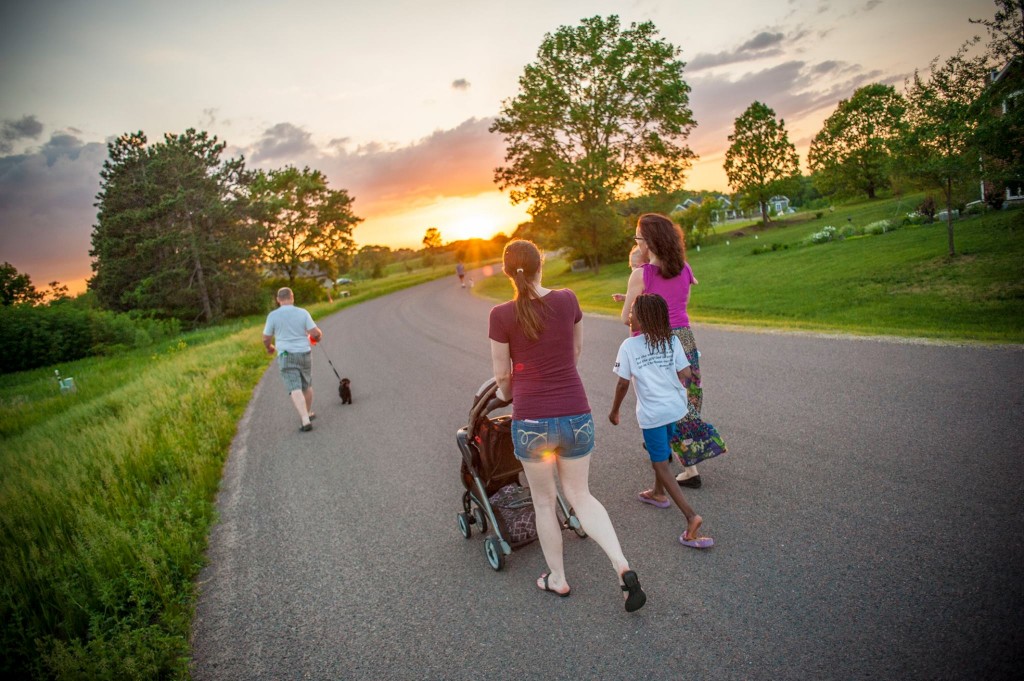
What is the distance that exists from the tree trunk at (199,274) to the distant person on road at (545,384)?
41.9m

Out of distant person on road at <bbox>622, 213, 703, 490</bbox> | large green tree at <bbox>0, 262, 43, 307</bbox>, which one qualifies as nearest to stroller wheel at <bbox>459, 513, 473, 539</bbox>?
distant person on road at <bbox>622, 213, 703, 490</bbox>

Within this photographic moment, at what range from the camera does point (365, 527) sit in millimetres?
4859

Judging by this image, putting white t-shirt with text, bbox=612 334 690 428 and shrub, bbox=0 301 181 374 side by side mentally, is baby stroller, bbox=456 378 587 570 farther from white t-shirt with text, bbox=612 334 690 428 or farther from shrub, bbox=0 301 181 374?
shrub, bbox=0 301 181 374

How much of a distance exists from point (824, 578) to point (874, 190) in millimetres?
66308

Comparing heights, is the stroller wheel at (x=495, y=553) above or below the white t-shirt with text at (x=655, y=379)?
below

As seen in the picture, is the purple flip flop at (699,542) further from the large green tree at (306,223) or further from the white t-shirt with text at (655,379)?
the large green tree at (306,223)

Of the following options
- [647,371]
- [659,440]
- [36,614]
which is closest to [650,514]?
[659,440]

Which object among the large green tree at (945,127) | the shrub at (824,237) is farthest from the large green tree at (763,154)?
the large green tree at (945,127)

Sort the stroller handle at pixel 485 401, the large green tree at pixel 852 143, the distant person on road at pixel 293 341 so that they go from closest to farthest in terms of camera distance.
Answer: the stroller handle at pixel 485 401
the distant person on road at pixel 293 341
the large green tree at pixel 852 143

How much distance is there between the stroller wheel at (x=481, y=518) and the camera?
4.28 metres

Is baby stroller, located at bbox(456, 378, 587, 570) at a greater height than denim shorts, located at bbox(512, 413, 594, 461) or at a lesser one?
lesser

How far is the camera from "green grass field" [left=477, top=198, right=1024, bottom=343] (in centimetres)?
988

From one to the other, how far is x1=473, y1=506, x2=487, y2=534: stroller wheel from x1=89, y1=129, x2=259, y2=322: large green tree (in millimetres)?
40257

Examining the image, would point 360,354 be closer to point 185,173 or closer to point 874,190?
point 185,173
